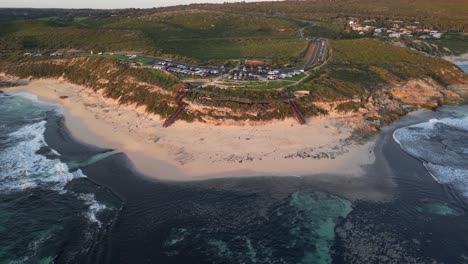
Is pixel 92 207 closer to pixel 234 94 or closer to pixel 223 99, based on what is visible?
pixel 223 99

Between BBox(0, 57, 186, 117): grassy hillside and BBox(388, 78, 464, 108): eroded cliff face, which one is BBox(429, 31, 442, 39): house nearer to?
BBox(388, 78, 464, 108): eroded cliff face

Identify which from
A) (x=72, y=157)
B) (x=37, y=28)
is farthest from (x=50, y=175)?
(x=37, y=28)

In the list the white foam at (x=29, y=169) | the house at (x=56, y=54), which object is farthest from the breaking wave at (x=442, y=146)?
the house at (x=56, y=54)

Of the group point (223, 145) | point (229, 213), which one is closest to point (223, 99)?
point (223, 145)

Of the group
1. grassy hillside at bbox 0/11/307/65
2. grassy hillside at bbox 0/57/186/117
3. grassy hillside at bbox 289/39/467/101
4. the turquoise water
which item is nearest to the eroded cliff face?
grassy hillside at bbox 289/39/467/101

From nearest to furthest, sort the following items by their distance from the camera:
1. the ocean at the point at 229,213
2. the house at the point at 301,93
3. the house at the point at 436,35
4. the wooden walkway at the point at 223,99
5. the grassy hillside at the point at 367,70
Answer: the ocean at the point at 229,213
the wooden walkway at the point at 223,99
the house at the point at 301,93
the grassy hillside at the point at 367,70
the house at the point at 436,35

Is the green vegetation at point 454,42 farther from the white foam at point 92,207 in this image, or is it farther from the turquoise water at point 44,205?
the white foam at point 92,207

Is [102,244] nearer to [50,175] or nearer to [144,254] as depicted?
[144,254]
